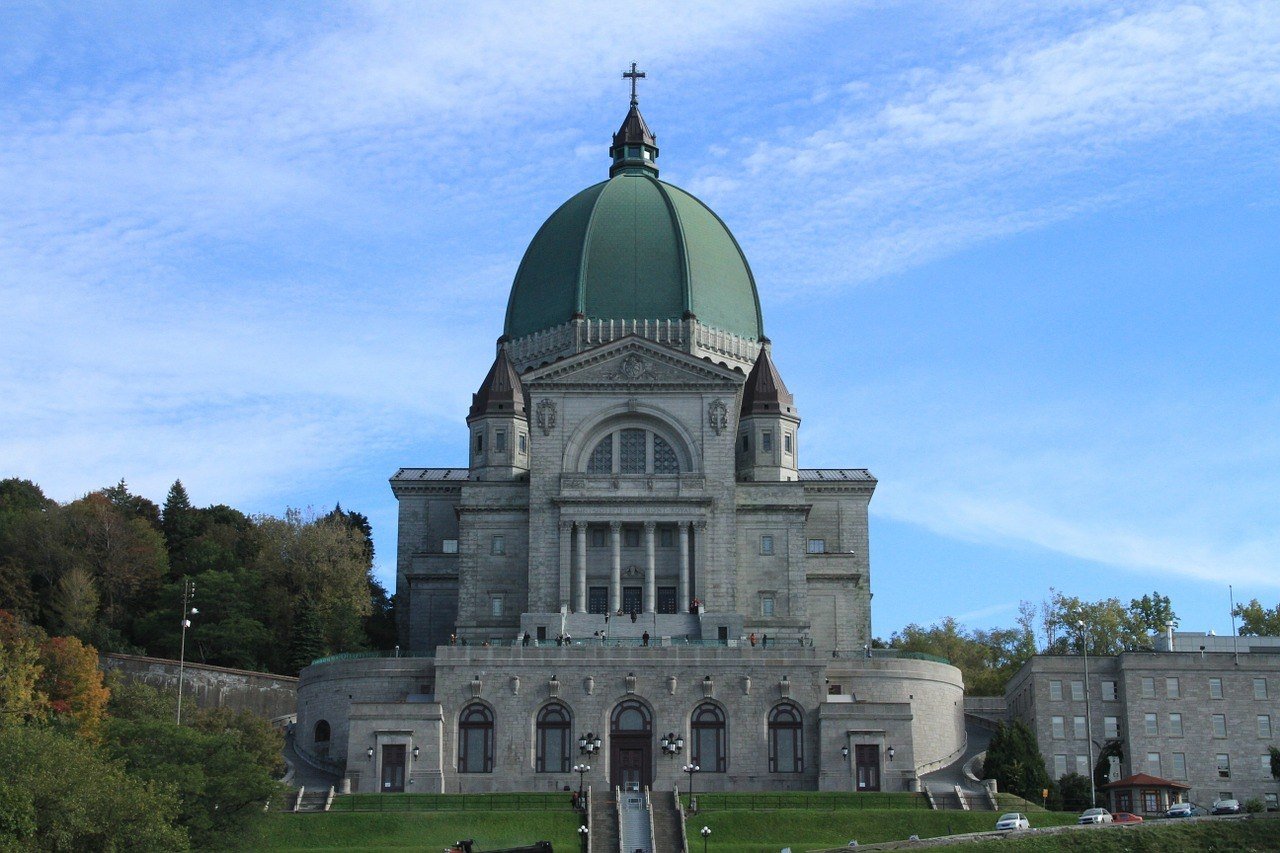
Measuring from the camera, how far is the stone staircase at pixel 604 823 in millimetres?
74562

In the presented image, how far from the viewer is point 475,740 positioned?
288 feet

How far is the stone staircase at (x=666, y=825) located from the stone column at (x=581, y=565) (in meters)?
19.8

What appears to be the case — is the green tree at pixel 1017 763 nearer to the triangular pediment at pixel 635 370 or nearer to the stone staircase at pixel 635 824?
the stone staircase at pixel 635 824

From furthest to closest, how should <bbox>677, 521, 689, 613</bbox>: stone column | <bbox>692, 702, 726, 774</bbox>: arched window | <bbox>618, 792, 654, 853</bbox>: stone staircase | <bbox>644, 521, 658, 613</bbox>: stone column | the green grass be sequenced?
<bbox>677, 521, 689, 613</bbox>: stone column < <bbox>644, 521, 658, 613</bbox>: stone column < <bbox>692, 702, 726, 774</bbox>: arched window < <bbox>618, 792, 654, 853</bbox>: stone staircase < the green grass

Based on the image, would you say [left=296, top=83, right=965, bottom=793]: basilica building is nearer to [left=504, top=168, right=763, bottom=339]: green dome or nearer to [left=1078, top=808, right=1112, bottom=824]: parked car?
[left=504, top=168, right=763, bottom=339]: green dome

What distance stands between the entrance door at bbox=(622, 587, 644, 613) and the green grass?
3214 cm

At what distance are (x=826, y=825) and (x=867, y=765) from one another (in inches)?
404

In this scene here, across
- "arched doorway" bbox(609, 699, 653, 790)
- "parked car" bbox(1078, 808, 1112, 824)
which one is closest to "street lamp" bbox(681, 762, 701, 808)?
"arched doorway" bbox(609, 699, 653, 790)

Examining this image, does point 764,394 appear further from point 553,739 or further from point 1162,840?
point 1162,840

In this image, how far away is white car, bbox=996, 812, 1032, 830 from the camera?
74.4 m

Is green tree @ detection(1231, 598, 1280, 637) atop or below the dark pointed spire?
below

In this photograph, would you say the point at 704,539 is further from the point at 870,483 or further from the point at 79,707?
the point at 79,707

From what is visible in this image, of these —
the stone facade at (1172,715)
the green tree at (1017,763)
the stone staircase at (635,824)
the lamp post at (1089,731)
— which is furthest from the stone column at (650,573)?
the lamp post at (1089,731)

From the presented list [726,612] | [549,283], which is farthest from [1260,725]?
[549,283]
